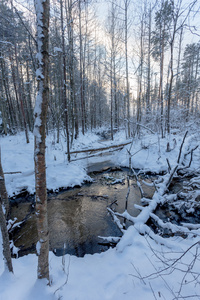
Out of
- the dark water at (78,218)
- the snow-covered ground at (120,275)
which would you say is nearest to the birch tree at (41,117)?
the snow-covered ground at (120,275)

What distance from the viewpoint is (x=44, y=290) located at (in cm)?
182

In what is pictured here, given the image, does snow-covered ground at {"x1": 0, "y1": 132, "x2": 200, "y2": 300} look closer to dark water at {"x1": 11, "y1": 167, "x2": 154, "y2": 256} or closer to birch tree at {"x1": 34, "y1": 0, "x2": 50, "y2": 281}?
birch tree at {"x1": 34, "y1": 0, "x2": 50, "y2": 281}

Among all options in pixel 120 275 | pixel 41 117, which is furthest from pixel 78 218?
pixel 41 117

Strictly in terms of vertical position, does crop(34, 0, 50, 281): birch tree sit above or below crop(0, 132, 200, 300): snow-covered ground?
above

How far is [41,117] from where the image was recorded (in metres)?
1.52

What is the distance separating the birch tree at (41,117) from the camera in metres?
1.39

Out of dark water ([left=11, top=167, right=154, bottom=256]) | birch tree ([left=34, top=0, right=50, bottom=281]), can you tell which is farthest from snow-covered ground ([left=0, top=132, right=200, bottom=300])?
dark water ([left=11, top=167, right=154, bottom=256])

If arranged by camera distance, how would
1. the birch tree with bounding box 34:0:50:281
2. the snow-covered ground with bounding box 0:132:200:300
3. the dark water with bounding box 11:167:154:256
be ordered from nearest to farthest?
the birch tree with bounding box 34:0:50:281
the snow-covered ground with bounding box 0:132:200:300
the dark water with bounding box 11:167:154:256

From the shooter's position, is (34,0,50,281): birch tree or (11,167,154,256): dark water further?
(11,167,154,256): dark water

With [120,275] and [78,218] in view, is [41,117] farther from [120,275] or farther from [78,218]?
[78,218]

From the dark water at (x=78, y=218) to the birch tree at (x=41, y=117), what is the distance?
63cm

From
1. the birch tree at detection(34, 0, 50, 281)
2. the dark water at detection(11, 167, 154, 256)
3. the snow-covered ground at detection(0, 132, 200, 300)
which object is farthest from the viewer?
Result: the dark water at detection(11, 167, 154, 256)

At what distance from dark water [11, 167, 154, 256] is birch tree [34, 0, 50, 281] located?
0.63 meters

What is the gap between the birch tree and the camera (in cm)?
139
